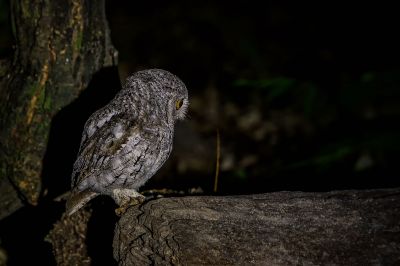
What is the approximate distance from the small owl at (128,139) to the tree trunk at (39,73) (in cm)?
63

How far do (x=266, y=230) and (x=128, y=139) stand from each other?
2.89ft

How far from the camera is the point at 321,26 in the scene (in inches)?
306

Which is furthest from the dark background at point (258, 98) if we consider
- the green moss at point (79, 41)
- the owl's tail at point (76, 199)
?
the owl's tail at point (76, 199)

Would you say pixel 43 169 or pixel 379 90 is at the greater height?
pixel 379 90

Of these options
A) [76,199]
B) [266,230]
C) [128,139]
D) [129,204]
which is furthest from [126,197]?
[266,230]

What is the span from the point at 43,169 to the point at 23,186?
192 millimetres

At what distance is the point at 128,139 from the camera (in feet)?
8.52

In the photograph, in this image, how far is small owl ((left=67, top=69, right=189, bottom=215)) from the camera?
261 cm

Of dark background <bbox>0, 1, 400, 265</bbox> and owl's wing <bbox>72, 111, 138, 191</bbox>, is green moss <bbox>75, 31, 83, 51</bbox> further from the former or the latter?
owl's wing <bbox>72, 111, 138, 191</bbox>

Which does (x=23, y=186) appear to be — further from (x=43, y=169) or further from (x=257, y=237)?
(x=257, y=237)

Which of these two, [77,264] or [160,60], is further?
[160,60]

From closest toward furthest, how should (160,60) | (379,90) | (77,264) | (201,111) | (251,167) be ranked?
(77,264) < (379,90) < (251,167) < (201,111) < (160,60)

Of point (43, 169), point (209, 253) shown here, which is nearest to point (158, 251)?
point (209, 253)

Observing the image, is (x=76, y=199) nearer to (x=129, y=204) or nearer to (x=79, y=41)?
(x=129, y=204)
